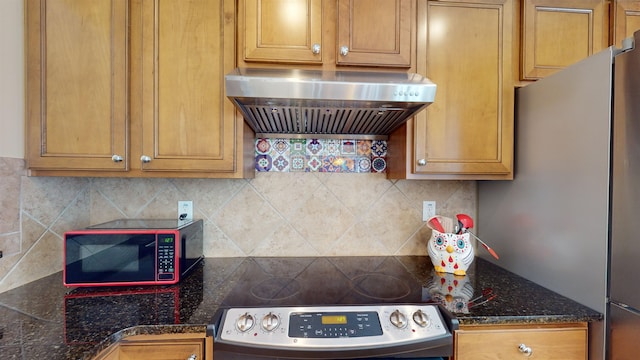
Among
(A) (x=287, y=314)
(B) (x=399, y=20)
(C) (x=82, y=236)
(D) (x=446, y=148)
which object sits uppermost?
(B) (x=399, y=20)

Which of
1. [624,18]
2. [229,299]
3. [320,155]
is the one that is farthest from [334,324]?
[624,18]

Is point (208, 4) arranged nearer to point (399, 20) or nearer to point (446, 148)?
point (399, 20)

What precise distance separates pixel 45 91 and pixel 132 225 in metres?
0.63

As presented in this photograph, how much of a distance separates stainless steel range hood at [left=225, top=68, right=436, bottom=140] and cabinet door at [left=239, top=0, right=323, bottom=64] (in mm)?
98

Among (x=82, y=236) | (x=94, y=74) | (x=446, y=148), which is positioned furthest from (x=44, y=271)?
(x=446, y=148)

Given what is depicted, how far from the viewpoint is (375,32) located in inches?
46.4

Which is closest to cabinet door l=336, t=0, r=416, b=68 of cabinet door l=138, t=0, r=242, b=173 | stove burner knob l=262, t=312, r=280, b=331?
cabinet door l=138, t=0, r=242, b=173

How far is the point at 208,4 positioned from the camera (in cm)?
115

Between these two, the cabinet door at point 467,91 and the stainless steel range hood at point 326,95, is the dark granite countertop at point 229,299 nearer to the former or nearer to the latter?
the cabinet door at point 467,91

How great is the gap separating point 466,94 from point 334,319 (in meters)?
1.09

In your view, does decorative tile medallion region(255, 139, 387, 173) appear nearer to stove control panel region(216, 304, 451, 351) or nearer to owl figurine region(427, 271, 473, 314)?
owl figurine region(427, 271, 473, 314)

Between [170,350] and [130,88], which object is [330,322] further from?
[130,88]

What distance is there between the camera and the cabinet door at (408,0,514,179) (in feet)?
4.02

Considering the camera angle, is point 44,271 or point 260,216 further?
point 260,216
